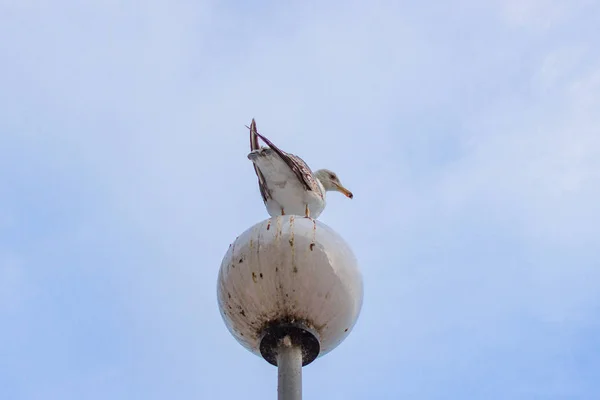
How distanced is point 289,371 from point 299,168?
2473mm

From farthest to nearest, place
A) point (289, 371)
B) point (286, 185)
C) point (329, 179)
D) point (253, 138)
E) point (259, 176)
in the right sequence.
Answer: point (329, 179), point (253, 138), point (259, 176), point (286, 185), point (289, 371)

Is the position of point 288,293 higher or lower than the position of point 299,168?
lower

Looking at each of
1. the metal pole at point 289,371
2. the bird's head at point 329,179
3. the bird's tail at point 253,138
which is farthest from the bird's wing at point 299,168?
the metal pole at point 289,371

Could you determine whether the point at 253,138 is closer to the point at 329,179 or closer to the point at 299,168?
the point at 299,168

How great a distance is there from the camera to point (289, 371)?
Result: 4512 mm

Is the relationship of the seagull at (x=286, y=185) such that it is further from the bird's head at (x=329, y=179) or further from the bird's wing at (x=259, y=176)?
the bird's head at (x=329, y=179)

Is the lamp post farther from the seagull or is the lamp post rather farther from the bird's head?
the bird's head

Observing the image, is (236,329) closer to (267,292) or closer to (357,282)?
(267,292)

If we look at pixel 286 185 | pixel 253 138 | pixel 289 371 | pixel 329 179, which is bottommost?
pixel 289 371

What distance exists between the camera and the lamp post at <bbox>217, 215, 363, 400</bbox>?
4.55 m

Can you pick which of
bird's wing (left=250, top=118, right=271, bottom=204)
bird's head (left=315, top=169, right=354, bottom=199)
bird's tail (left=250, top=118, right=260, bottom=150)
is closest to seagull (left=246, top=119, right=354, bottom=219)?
bird's wing (left=250, top=118, right=271, bottom=204)

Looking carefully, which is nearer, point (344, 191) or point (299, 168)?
point (299, 168)

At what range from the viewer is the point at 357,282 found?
15.7ft

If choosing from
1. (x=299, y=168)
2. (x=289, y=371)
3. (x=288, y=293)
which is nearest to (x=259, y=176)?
(x=299, y=168)
